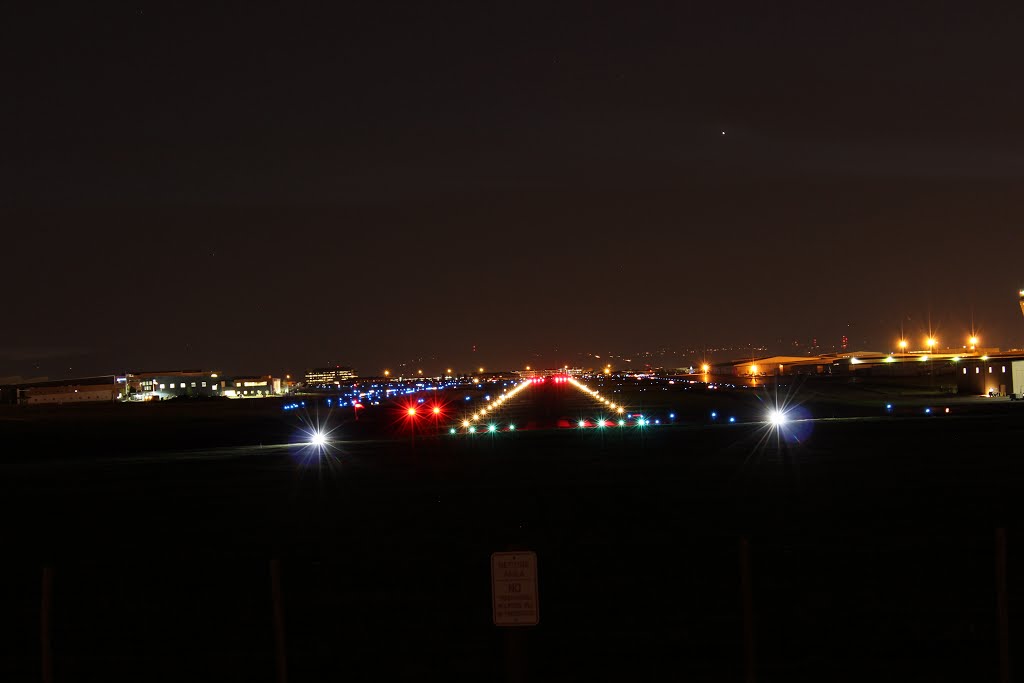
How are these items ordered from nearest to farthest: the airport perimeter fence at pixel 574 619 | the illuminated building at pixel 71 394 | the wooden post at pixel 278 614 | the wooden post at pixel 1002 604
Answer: the wooden post at pixel 1002 604 → the wooden post at pixel 278 614 → the airport perimeter fence at pixel 574 619 → the illuminated building at pixel 71 394

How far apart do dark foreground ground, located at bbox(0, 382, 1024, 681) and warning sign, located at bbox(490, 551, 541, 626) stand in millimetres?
2694

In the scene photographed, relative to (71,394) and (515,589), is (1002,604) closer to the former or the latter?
(515,589)

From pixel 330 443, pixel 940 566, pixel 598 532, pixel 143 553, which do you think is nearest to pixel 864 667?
pixel 940 566

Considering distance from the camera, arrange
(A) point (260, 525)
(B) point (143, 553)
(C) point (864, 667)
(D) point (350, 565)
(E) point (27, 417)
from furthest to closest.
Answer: (E) point (27, 417) → (A) point (260, 525) → (B) point (143, 553) → (D) point (350, 565) → (C) point (864, 667)

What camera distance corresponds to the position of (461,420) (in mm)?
69000

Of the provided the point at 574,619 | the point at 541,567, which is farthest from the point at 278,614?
the point at 541,567

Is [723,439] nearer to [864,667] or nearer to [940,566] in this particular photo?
[940,566]

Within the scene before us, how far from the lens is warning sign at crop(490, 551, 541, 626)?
7906 mm

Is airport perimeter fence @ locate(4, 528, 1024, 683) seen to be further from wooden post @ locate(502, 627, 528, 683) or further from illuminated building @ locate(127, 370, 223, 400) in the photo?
illuminated building @ locate(127, 370, 223, 400)

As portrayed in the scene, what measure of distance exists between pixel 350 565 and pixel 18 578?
18.7 ft

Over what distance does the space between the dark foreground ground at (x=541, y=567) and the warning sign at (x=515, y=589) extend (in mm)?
2694

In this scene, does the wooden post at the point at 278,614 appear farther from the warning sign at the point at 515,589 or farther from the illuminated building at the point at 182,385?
the illuminated building at the point at 182,385

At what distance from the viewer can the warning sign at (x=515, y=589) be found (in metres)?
7.91

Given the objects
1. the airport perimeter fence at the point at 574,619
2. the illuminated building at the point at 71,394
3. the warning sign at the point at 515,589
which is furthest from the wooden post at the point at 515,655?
the illuminated building at the point at 71,394
